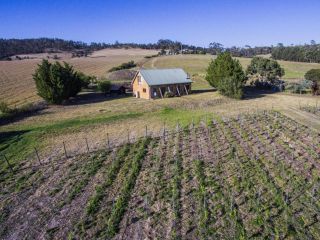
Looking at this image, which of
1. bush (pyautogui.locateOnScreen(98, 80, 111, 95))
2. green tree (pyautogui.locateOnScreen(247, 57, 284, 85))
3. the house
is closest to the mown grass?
the house

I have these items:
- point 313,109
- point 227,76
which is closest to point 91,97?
point 227,76

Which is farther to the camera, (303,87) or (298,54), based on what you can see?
(298,54)

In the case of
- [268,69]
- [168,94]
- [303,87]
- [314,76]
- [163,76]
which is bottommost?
[168,94]

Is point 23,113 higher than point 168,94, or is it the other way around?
point 168,94

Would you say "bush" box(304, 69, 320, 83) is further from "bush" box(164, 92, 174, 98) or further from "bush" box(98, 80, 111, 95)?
"bush" box(98, 80, 111, 95)

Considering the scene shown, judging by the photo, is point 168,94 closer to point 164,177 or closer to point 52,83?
point 52,83

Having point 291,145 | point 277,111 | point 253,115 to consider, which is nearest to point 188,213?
point 291,145
